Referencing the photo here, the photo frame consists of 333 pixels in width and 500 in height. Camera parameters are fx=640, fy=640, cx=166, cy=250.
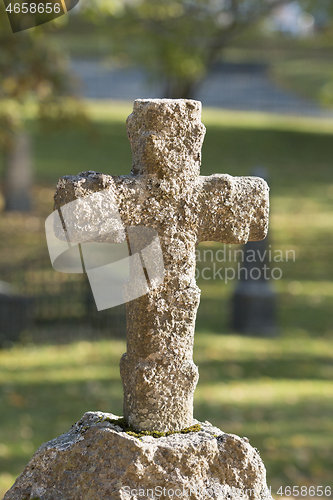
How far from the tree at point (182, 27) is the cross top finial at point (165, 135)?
12026 mm

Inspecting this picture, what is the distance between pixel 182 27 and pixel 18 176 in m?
6.70

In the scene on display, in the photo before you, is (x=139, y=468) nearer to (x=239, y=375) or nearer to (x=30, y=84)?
(x=239, y=375)

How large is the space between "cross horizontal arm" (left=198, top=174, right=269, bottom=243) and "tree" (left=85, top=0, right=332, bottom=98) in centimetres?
1200

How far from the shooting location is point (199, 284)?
39.6 feet

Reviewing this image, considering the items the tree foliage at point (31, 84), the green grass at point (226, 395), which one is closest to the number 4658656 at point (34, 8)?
the green grass at point (226, 395)

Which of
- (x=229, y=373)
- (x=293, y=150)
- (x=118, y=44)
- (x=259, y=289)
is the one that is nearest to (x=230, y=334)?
(x=259, y=289)

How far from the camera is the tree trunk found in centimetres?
1596

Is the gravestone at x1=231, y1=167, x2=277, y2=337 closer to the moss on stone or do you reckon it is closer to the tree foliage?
the tree foliage

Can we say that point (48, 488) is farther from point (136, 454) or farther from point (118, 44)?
point (118, 44)

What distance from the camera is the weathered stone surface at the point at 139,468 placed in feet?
6.33


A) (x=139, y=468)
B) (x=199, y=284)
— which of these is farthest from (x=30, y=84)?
(x=139, y=468)

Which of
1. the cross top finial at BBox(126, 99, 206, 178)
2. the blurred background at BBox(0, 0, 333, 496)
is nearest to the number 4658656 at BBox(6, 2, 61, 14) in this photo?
the blurred background at BBox(0, 0, 333, 496)

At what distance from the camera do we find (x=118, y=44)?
868 inches

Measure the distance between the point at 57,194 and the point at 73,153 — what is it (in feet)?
73.8
